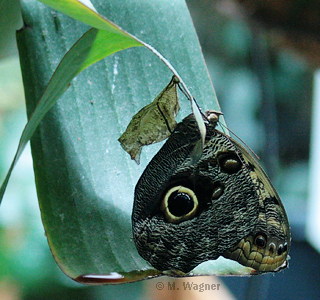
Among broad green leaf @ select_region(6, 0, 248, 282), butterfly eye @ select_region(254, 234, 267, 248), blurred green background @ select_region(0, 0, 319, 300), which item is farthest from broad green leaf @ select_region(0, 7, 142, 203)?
blurred green background @ select_region(0, 0, 319, 300)

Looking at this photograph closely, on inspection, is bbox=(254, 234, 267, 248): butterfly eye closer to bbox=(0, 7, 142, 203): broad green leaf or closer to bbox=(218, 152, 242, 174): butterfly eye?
bbox=(218, 152, 242, 174): butterfly eye

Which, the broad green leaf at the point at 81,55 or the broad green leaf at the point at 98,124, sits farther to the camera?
the broad green leaf at the point at 98,124

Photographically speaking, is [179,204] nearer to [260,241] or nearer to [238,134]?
[260,241]

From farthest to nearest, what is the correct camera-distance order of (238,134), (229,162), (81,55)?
(238,134) < (229,162) < (81,55)

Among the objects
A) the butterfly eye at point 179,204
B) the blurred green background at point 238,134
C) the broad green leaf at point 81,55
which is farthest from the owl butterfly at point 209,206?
the blurred green background at point 238,134

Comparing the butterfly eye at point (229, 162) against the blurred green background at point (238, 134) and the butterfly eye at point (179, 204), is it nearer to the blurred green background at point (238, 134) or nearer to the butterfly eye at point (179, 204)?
the butterfly eye at point (179, 204)

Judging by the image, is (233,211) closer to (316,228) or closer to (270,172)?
(316,228)

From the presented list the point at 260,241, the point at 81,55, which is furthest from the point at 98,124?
the point at 260,241

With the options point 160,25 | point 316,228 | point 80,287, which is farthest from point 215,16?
point 80,287
